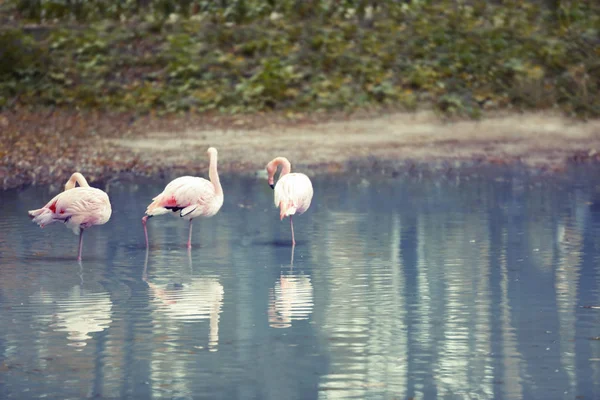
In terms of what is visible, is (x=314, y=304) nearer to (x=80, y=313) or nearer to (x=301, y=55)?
(x=80, y=313)

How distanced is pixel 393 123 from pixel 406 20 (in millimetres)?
5959

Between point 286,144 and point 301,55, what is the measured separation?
613cm

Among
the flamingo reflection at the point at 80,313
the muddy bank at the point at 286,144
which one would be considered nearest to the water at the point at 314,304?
the flamingo reflection at the point at 80,313

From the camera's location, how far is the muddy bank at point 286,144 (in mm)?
19547

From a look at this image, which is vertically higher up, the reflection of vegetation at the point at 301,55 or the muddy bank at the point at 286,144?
the reflection of vegetation at the point at 301,55

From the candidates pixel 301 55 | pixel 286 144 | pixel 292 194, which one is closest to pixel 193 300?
pixel 292 194

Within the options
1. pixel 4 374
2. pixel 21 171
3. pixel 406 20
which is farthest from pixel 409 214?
pixel 406 20

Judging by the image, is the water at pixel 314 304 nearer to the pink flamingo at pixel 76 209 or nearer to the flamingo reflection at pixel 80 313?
the flamingo reflection at pixel 80 313

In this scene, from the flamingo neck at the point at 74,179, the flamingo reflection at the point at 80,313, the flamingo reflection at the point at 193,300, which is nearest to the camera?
the flamingo reflection at the point at 80,313

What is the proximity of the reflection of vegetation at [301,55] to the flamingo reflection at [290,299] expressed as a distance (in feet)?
46.0

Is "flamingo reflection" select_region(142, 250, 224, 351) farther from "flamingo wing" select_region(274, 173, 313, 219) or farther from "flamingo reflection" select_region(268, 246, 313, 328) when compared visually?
"flamingo wing" select_region(274, 173, 313, 219)

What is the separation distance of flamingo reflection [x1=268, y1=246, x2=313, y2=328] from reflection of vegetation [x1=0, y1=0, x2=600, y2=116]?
14.0m

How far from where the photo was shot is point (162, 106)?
84.5 feet

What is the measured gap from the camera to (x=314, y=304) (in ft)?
31.6
